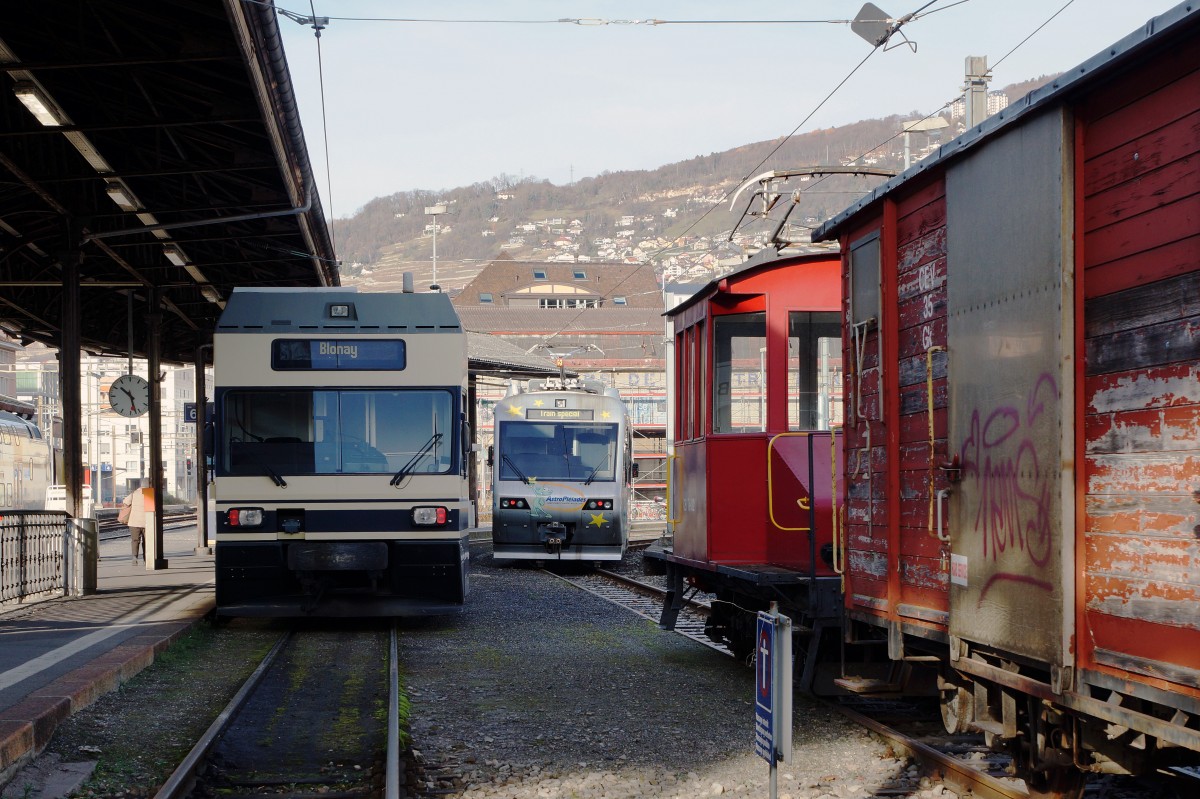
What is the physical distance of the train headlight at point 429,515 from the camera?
14336 millimetres

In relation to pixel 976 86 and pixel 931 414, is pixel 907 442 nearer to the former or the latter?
pixel 931 414

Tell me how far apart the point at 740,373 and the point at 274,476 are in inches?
225

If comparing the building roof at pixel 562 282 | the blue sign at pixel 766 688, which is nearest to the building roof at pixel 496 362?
the blue sign at pixel 766 688

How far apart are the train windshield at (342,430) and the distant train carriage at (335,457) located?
1cm

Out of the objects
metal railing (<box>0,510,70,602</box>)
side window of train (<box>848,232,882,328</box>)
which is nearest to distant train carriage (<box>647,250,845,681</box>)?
side window of train (<box>848,232,882,328</box>)

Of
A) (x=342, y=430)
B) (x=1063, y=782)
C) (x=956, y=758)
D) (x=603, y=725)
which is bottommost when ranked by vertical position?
(x=603, y=725)

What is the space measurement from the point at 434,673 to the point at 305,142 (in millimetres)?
6969

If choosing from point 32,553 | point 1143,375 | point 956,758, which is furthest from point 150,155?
point 1143,375

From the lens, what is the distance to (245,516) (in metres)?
14.1

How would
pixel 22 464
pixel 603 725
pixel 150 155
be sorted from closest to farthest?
pixel 603 725, pixel 150 155, pixel 22 464

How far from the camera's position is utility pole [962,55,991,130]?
21172mm

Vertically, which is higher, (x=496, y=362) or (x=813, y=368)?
(x=496, y=362)

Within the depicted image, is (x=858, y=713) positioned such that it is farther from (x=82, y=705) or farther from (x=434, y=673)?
(x=82, y=705)

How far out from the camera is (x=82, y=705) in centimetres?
945
